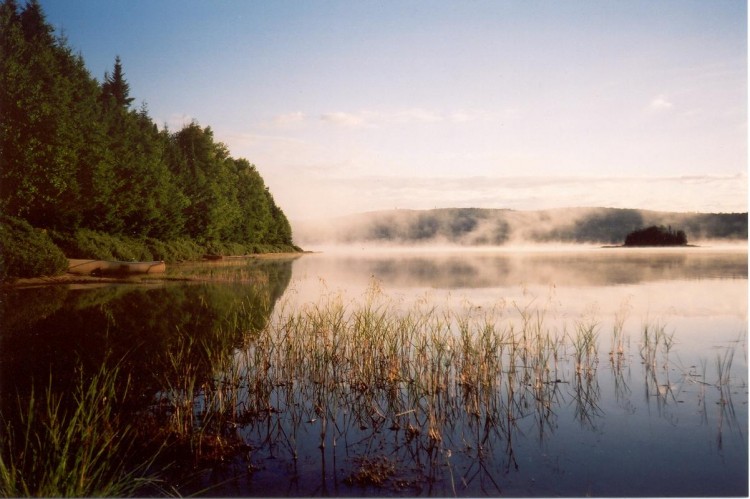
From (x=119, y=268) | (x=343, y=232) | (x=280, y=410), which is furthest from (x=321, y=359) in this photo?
(x=343, y=232)

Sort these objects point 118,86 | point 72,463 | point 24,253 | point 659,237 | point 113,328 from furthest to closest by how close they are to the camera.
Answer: point 118,86 < point 659,237 < point 24,253 < point 113,328 < point 72,463

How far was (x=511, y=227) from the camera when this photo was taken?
84.1 meters

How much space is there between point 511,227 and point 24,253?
7263 cm

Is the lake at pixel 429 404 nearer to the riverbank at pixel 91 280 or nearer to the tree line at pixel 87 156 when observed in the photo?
the riverbank at pixel 91 280

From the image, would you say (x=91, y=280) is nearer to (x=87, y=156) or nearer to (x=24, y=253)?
(x=24, y=253)

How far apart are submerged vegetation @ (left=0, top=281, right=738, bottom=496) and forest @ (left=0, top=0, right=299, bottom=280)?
54.1 feet

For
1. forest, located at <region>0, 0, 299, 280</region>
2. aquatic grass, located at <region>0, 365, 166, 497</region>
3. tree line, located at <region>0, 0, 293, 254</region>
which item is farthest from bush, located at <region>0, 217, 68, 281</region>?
aquatic grass, located at <region>0, 365, 166, 497</region>

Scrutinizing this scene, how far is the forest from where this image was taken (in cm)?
2247

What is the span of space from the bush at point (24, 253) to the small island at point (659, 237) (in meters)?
27.7

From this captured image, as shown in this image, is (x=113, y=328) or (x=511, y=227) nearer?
(x=113, y=328)

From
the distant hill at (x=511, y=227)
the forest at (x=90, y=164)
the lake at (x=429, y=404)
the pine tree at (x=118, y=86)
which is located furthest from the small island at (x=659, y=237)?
the pine tree at (x=118, y=86)

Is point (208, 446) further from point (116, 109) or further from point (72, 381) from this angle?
point (116, 109)

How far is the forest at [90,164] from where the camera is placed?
73.7 feet

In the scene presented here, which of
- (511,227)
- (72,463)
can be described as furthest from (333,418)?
(511,227)
